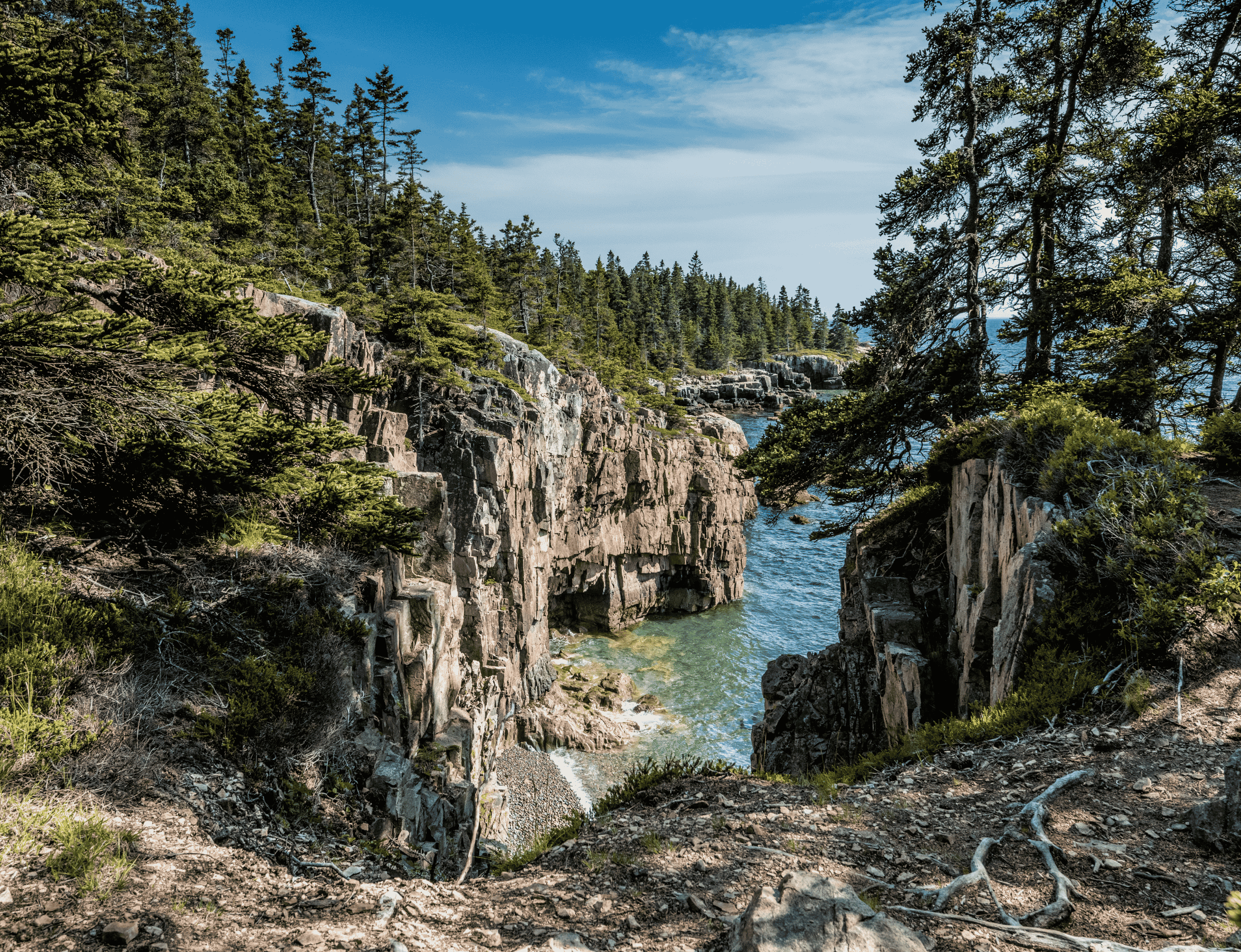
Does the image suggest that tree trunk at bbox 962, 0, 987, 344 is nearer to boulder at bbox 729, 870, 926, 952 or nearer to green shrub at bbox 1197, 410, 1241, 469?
green shrub at bbox 1197, 410, 1241, 469

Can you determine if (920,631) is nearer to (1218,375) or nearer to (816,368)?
(1218,375)

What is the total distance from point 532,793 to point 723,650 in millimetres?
17621

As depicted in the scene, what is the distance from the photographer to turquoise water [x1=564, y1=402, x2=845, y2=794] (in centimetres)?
2770

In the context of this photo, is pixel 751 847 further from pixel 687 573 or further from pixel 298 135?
pixel 298 135

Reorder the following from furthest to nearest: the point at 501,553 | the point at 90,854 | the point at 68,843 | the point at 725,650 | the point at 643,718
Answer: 1. the point at 725,650
2. the point at 643,718
3. the point at 501,553
4. the point at 68,843
5. the point at 90,854

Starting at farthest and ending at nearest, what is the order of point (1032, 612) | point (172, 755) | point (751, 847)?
point (1032, 612)
point (172, 755)
point (751, 847)

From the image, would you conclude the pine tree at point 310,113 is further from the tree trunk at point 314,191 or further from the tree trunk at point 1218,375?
the tree trunk at point 1218,375

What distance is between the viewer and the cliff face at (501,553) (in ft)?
37.6

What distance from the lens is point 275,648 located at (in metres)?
8.48

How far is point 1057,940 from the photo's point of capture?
392 cm

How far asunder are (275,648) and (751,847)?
22.5 ft

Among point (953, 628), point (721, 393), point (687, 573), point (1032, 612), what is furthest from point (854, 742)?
point (721, 393)

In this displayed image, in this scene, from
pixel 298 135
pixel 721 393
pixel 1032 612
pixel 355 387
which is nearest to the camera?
pixel 1032 612

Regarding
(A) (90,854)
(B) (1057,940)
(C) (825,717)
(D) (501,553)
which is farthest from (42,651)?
(D) (501,553)
